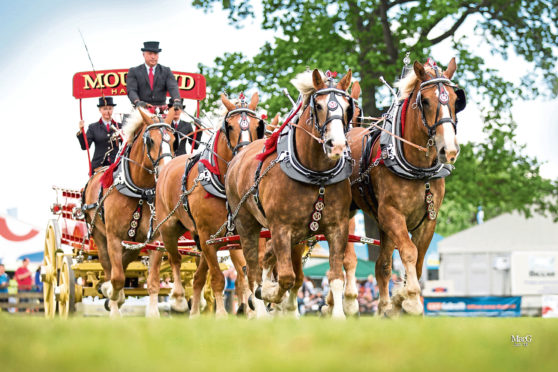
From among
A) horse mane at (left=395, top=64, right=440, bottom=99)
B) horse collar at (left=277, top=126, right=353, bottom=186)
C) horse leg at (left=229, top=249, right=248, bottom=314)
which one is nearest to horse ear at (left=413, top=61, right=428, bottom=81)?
horse mane at (left=395, top=64, right=440, bottom=99)

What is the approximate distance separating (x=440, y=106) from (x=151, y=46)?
5585 mm

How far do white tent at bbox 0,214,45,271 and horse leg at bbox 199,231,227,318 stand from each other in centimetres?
1627

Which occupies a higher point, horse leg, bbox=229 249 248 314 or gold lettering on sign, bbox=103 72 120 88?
gold lettering on sign, bbox=103 72 120 88

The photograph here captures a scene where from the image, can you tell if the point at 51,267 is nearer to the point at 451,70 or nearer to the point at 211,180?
the point at 211,180

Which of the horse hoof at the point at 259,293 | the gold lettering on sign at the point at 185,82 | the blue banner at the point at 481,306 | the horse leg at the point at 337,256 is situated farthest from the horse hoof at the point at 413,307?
the blue banner at the point at 481,306

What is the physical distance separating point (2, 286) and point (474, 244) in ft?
50.6

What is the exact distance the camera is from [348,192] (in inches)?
311

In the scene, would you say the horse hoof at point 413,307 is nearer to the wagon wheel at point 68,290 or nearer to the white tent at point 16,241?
the wagon wheel at point 68,290

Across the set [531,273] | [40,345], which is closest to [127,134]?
[40,345]

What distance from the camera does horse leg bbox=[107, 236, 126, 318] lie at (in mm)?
10516

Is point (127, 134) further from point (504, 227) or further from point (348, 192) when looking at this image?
point (504, 227)

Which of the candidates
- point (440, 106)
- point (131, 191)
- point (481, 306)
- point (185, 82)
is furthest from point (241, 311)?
point (481, 306)

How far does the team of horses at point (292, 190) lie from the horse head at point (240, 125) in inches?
0.5

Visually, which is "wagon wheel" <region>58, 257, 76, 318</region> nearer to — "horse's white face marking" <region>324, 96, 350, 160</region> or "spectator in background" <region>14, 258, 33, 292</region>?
"horse's white face marking" <region>324, 96, 350, 160</region>
